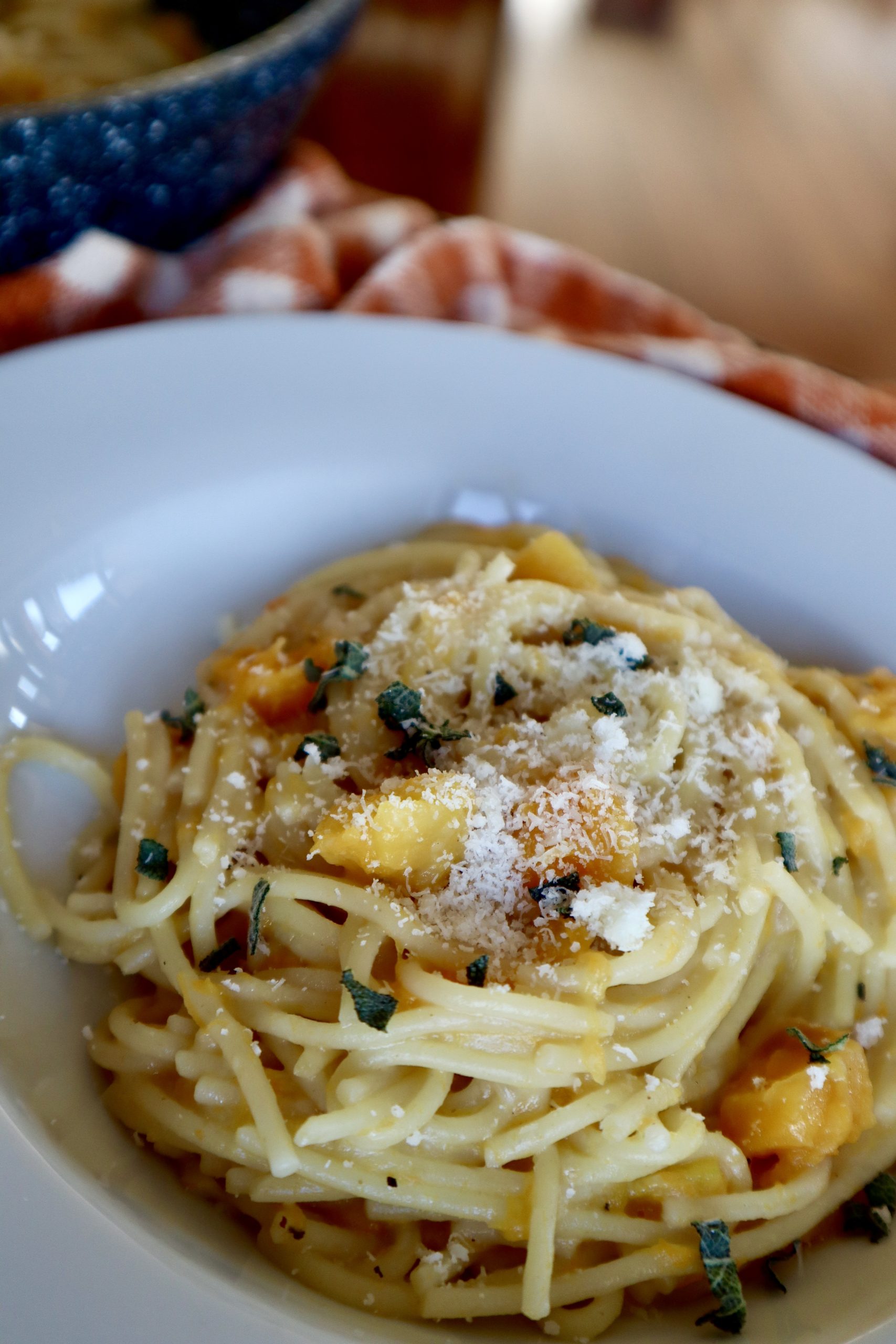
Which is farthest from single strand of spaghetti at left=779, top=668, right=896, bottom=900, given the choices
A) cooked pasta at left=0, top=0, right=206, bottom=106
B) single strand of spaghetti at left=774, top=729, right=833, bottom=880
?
cooked pasta at left=0, top=0, right=206, bottom=106

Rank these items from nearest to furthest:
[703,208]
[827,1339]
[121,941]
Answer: [827,1339] < [121,941] < [703,208]

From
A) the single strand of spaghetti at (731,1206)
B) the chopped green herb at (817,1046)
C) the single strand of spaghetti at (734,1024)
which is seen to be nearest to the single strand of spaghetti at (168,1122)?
the single strand of spaghetti at (731,1206)

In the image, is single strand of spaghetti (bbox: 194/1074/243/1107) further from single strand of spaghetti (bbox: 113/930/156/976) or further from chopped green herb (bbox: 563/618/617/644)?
chopped green herb (bbox: 563/618/617/644)

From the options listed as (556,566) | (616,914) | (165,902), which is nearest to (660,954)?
(616,914)

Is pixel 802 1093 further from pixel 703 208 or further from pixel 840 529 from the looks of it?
pixel 703 208

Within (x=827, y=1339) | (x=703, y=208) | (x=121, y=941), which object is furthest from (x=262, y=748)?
(x=703, y=208)

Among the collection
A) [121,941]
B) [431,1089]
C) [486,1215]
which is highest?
[121,941]
